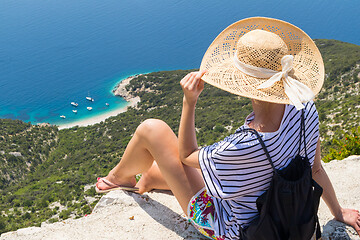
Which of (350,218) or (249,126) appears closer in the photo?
(249,126)

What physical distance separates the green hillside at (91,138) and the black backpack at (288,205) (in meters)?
11.0

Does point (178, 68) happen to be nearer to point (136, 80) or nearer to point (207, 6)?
point (136, 80)

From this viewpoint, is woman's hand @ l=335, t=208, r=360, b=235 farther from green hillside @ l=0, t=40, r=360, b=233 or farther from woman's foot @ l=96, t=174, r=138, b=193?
green hillside @ l=0, t=40, r=360, b=233

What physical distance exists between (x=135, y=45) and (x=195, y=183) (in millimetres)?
47351

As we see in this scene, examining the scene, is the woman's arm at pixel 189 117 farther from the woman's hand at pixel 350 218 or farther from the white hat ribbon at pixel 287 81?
the woman's hand at pixel 350 218

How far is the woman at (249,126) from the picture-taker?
4.45 ft

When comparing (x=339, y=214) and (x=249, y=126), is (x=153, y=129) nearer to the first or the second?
(x=249, y=126)

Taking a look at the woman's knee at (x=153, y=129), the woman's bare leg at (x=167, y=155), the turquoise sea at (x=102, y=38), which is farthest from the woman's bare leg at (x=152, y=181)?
the turquoise sea at (x=102, y=38)

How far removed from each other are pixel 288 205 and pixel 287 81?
50 centimetres

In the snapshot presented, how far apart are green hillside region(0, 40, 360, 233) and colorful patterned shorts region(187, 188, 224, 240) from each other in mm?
10473

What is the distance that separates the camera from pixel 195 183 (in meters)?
1.95

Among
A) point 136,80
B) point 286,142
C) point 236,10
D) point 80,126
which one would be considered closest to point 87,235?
point 286,142

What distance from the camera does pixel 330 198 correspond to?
6.09 feet

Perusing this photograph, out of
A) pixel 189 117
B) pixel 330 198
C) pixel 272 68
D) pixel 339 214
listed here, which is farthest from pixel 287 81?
pixel 339 214
